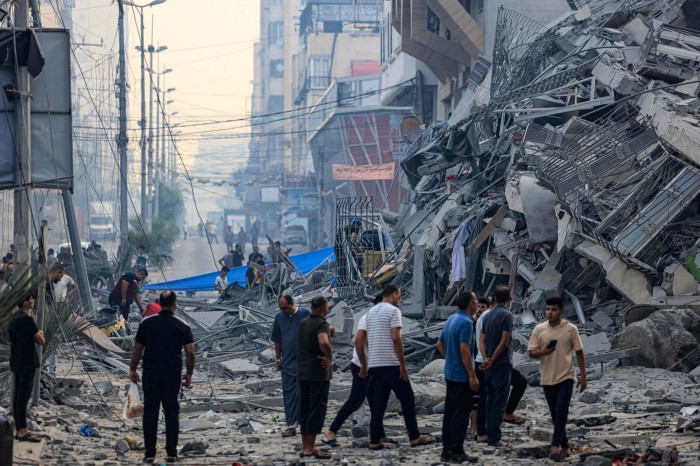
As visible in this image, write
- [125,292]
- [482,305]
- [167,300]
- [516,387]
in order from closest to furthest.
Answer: [167,300]
[516,387]
[482,305]
[125,292]

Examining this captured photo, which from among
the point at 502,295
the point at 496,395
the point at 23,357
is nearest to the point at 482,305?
the point at 502,295

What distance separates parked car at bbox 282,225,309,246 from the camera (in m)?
66.2

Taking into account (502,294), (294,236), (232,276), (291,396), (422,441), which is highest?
(502,294)

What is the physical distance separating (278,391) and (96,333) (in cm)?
378

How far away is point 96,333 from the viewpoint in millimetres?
15977

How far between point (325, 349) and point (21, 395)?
2.58 m

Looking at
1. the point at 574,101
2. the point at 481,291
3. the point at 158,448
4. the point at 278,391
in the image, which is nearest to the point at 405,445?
the point at 158,448

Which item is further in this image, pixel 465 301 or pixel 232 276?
pixel 232 276

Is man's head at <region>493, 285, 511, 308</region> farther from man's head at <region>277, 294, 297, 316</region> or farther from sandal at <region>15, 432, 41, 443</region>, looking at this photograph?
sandal at <region>15, 432, 41, 443</region>

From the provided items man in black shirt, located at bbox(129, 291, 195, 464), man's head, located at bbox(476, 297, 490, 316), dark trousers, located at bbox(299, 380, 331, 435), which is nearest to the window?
man's head, located at bbox(476, 297, 490, 316)

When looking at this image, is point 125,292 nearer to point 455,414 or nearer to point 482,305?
point 482,305

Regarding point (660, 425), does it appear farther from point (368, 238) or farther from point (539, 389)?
point (368, 238)

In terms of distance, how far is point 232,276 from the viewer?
102 ft

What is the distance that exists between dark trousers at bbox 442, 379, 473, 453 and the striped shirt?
1.81ft
